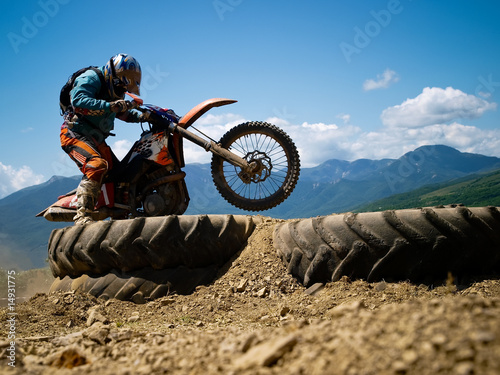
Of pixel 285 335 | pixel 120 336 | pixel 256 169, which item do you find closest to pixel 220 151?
pixel 256 169

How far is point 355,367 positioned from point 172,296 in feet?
9.26

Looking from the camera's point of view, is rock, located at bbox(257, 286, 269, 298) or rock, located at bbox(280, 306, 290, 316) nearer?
rock, located at bbox(280, 306, 290, 316)

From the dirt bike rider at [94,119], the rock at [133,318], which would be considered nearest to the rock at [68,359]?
the rock at [133,318]

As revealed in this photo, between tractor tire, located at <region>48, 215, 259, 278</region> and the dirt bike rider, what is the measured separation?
2.30 feet

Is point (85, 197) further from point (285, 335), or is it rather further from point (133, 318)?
point (285, 335)

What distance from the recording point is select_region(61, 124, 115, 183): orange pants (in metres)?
5.05

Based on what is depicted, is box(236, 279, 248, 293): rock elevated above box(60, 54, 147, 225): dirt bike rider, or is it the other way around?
box(60, 54, 147, 225): dirt bike rider

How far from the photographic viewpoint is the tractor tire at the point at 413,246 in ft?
11.0

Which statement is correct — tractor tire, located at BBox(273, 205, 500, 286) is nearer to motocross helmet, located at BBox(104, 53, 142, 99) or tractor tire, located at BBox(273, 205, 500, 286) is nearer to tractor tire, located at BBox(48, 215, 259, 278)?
tractor tire, located at BBox(48, 215, 259, 278)

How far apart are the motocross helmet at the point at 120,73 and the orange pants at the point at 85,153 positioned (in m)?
0.78

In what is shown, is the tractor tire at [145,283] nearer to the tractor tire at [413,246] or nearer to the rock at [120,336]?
the tractor tire at [413,246]

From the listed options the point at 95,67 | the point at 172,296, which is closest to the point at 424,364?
the point at 172,296

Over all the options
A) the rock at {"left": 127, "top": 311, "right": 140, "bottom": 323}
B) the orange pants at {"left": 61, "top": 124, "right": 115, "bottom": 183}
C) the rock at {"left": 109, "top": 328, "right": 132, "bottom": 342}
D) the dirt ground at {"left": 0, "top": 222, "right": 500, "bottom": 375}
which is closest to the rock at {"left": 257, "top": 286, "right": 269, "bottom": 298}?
the dirt ground at {"left": 0, "top": 222, "right": 500, "bottom": 375}

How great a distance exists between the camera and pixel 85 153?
5.13 meters
